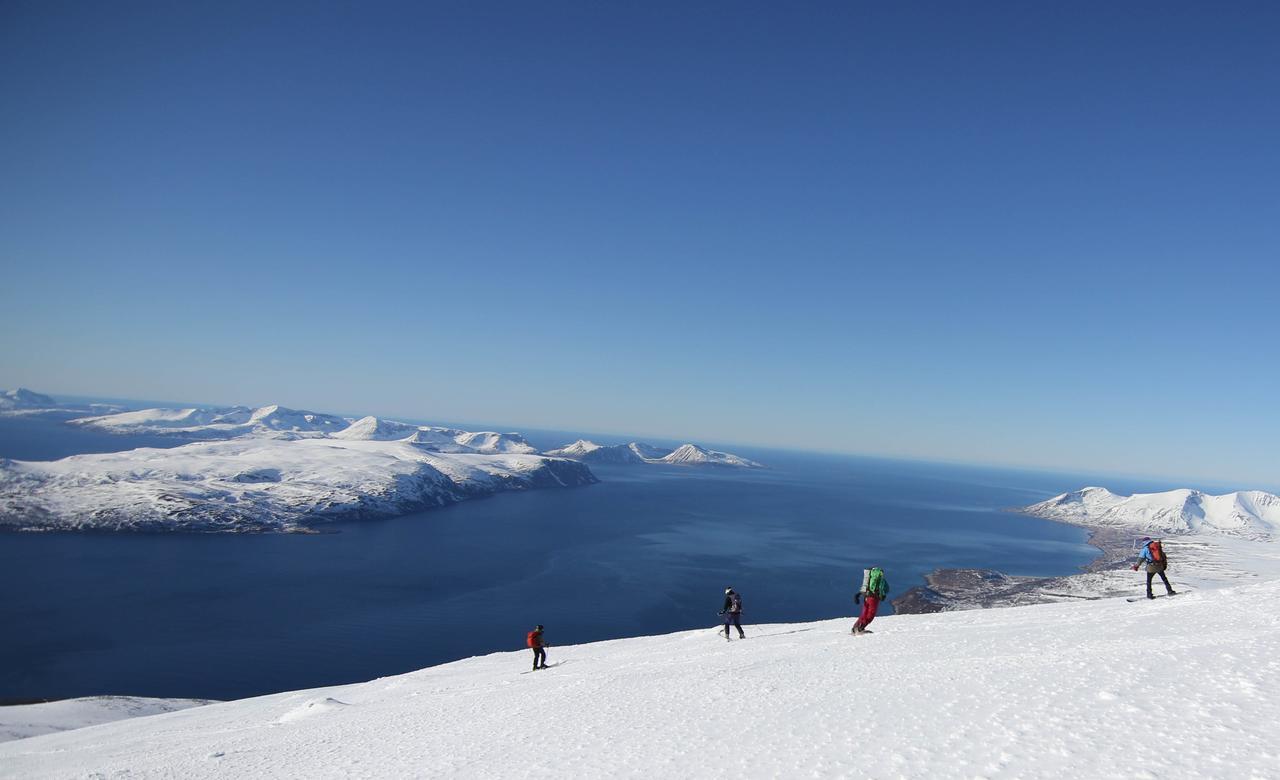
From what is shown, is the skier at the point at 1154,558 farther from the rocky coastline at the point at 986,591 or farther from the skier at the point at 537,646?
the rocky coastline at the point at 986,591

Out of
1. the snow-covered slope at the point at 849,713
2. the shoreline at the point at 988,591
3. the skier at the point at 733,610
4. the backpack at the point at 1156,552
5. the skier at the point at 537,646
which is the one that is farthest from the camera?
the shoreline at the point at 988,591

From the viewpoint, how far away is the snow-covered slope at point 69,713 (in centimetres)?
4094

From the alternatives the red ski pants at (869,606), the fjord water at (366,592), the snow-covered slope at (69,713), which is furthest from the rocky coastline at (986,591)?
the snow-covered slope at (69,713)

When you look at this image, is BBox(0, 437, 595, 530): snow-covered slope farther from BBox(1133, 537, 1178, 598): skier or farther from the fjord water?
BBox(1133, 537, 1178, 598): skier

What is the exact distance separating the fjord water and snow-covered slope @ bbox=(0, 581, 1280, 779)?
12.2 m

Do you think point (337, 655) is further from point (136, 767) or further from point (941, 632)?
point (941, 632)

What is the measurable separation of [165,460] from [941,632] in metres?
245

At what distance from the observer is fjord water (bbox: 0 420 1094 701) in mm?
70562

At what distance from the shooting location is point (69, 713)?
148 ft

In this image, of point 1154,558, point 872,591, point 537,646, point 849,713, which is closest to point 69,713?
point 537,646

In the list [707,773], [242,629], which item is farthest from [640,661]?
[242,629]

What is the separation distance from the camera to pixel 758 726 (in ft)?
36.6

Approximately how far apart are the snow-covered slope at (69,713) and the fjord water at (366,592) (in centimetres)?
1468

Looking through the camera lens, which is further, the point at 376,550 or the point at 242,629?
the point at 376,550
